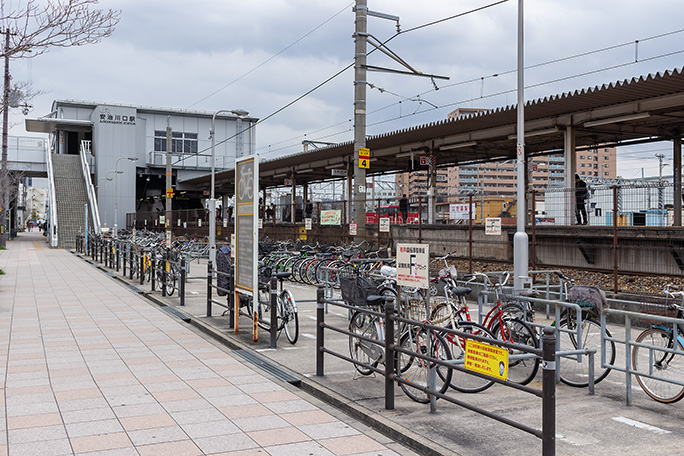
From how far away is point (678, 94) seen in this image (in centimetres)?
1426

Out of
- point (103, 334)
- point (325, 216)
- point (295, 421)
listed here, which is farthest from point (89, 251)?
point (295, 421)

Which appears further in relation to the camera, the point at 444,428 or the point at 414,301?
the point at 414,301

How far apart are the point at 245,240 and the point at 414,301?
296 cm

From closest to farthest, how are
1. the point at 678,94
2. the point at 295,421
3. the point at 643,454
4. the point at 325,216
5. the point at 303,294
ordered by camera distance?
1. the point at 643,454
2. the point at 295,421
3. the point at 678,94
4. the point at 303,294
5. the point at 325,216

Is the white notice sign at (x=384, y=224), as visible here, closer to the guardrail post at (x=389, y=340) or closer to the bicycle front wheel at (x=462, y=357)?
the bicycle front wheel at (x=462, y=357)

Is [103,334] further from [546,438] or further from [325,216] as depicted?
[325,216]

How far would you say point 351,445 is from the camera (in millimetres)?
4891

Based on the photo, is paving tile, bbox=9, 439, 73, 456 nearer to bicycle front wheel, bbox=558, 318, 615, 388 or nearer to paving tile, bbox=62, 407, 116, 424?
paving tile, bbox=62, 407, 116, 424

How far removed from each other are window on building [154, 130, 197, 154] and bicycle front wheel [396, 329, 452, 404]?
53.2 meters

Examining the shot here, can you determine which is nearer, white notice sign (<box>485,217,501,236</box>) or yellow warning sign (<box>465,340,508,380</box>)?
yellow warning sign (<box>465,340,508,380</box>)

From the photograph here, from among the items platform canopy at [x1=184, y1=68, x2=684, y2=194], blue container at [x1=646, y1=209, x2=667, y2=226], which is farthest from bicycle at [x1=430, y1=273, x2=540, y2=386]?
blue container at [x1=646, y1=209, x2=667, y2=226]

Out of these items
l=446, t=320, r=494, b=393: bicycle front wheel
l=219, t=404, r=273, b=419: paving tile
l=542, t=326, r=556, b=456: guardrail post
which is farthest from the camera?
l=446, t=320, r=494, b=393: bicycle front wheel

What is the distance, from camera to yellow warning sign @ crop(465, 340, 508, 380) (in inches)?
171

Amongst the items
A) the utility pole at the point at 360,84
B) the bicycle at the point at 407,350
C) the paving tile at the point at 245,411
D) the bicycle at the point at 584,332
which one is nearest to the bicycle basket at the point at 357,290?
the bicycle at the point at 407,350
